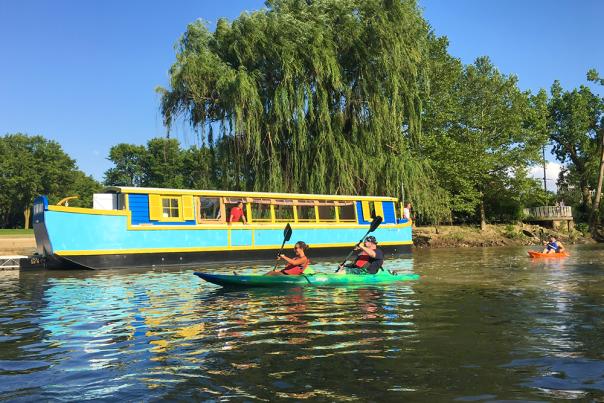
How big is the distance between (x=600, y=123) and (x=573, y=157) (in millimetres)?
4561

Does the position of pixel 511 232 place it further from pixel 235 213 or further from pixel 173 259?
pixel 173 259

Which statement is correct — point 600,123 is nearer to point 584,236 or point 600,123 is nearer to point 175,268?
point 584,236

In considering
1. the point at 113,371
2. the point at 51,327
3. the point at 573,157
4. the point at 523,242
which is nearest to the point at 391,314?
the point at 113,371

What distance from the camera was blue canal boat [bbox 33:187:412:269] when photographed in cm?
1880

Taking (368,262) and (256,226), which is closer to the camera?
(368,262)

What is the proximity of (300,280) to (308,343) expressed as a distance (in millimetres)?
6052

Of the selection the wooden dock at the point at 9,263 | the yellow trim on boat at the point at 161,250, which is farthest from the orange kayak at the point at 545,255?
the wooden dock at the point at 9,263

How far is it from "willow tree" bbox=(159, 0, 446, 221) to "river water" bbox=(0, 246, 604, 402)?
1352 centimetres

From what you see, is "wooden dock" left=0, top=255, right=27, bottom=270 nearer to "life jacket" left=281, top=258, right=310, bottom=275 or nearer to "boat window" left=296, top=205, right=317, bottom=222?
"boat window" left=296, top=205, right=317, bottom=222

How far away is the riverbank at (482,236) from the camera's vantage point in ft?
118

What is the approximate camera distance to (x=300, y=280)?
13352 mm

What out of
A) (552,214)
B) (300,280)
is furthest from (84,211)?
(552,214)

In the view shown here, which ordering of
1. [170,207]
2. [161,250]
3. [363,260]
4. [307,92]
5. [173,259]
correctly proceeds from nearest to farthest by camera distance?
1. [363,260]
2. [161,250]
3. [173,259]
4. [170,207]
5. [307,92]

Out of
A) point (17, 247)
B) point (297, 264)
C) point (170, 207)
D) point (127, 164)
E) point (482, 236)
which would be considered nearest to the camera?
point (297, 264)
